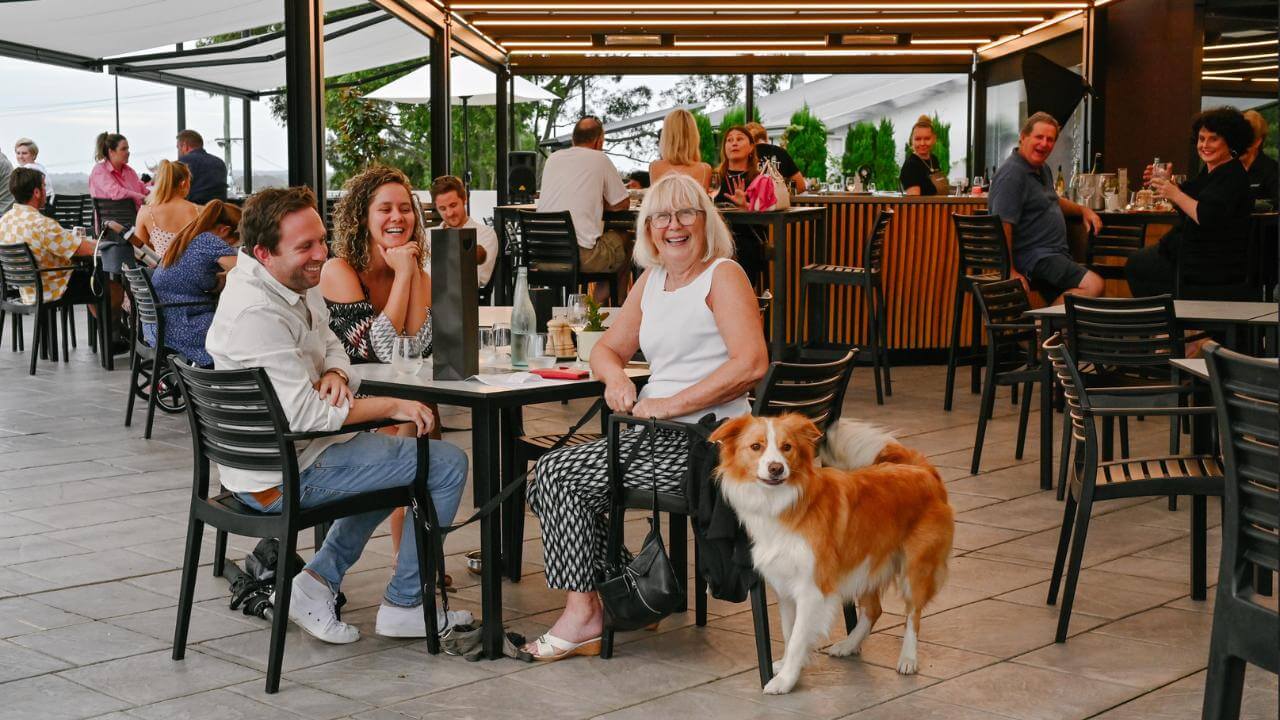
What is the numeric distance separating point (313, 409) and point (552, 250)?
5149 millimetres

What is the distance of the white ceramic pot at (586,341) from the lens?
4035mm

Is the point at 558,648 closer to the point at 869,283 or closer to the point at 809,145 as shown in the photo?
the point at 869,283

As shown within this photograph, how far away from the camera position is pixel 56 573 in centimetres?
440

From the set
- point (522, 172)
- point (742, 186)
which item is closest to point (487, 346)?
point (742, 186)

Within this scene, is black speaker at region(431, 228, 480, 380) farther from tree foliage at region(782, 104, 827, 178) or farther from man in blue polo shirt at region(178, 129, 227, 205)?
tree foliage at region(782, 104, 827, 178)

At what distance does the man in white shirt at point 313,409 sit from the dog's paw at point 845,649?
3.35ft

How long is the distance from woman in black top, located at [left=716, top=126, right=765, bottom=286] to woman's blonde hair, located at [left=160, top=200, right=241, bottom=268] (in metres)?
3.17

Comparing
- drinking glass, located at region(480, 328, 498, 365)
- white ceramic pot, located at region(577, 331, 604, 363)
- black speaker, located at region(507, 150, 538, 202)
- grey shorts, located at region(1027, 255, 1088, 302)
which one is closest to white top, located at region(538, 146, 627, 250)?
grey shorts, located at region(1027, 255, 1088, 302)

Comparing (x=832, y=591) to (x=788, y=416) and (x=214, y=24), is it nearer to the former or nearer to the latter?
(x=788, y=416)

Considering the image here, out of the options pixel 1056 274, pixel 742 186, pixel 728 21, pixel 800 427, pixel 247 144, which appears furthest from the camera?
pixel 247 144

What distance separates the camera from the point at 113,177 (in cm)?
1233

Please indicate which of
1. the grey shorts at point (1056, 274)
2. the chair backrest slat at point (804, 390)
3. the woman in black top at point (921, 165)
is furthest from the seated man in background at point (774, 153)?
the chair backrest slat at point (804, 390)

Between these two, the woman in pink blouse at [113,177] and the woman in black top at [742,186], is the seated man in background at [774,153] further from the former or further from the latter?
the woman in pink blouse at [113,177]

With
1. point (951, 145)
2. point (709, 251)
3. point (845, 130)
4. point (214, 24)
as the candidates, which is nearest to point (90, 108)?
point (214, 24)
